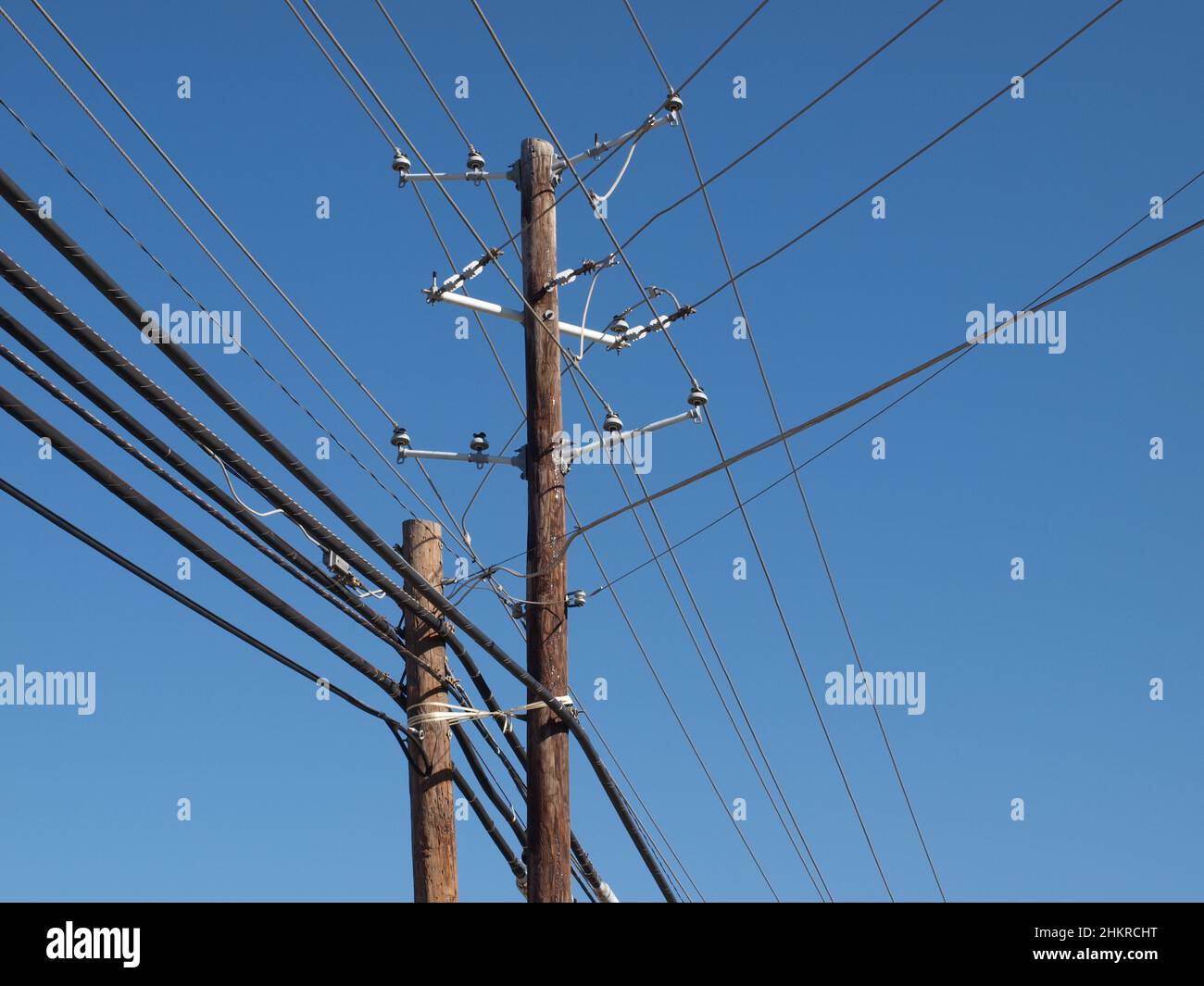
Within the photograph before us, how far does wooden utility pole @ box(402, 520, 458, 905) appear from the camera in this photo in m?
10.7

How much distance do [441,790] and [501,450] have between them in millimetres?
2688

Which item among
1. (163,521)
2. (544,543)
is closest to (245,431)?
(163,521)

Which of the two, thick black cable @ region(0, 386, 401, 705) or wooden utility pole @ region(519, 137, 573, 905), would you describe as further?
wooden utility pole @ region(519, 137, 573, 905)

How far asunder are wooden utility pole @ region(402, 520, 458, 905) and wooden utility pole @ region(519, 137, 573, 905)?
573mm

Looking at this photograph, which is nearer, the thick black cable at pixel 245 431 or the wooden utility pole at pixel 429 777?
the thick black cable at pixel 245 431

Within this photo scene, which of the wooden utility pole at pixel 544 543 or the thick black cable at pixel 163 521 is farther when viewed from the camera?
the wooden utility pole at pixel 544 543

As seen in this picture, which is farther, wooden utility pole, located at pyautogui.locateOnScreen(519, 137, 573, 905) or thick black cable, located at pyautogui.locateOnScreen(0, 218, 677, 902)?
wooden utility pole, located at pyautogui.locateOnScreen(519, 137, 573, 905)

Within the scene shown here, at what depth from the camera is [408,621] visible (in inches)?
433

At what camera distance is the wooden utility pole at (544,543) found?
35.5ft

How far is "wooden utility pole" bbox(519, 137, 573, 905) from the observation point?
10.8 metres

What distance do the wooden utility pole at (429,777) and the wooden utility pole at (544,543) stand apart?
573 mm

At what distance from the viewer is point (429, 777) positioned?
35.8ft

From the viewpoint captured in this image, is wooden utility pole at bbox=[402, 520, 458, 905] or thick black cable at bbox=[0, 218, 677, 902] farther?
wooden utility pole at bbox=[402, 520, 458, 905]
